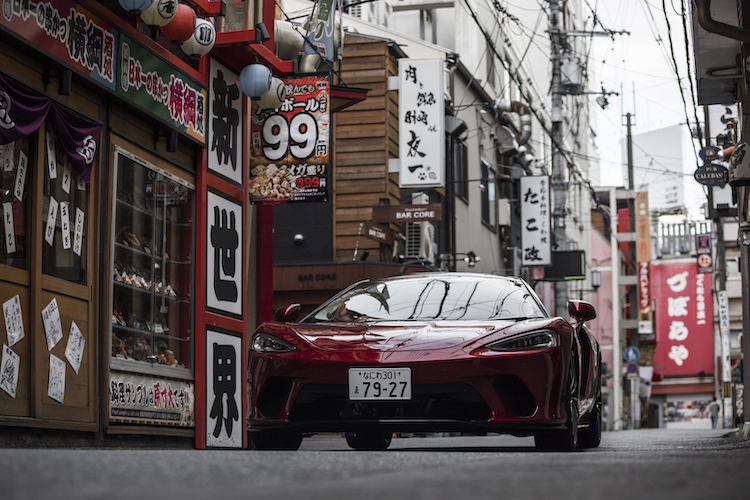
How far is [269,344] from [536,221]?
2159 cm

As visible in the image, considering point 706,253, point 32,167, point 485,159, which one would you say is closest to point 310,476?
point 32,167

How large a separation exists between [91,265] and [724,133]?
12.5 m

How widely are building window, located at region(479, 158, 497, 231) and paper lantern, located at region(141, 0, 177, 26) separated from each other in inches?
799

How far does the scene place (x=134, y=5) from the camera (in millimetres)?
9508

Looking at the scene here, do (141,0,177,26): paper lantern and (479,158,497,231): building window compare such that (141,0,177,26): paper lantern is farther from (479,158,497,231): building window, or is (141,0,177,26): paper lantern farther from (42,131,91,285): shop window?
(479,158,497,231): building window

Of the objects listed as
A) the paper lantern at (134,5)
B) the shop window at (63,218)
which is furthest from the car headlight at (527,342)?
the paper lantern at (134,5)

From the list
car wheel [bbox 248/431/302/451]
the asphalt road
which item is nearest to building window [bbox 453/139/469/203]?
car wheel [bbox 248/431/302/451]

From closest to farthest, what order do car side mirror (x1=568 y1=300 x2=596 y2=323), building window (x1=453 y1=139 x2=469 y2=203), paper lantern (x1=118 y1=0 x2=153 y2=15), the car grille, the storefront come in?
the car grille → car side mirror (x1=568 y1=300 x2=596 y2=323) → the storefront → paper lantern (x1=118 y1=0 x2=153 y2=15) → building window (x1=453 y1=139 x2=469 y2=203)

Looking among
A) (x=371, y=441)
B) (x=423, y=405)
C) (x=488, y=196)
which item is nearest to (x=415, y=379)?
(x=423, y=405)

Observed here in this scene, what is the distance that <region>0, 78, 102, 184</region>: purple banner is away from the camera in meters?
7.89

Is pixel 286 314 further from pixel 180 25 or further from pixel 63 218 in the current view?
pixel 180 25

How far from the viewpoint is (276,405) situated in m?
6.59

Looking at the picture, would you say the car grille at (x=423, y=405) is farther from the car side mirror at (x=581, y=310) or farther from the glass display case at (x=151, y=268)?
the glass display case at (x=151, y=268)

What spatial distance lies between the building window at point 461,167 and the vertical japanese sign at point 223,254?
47.5ft
